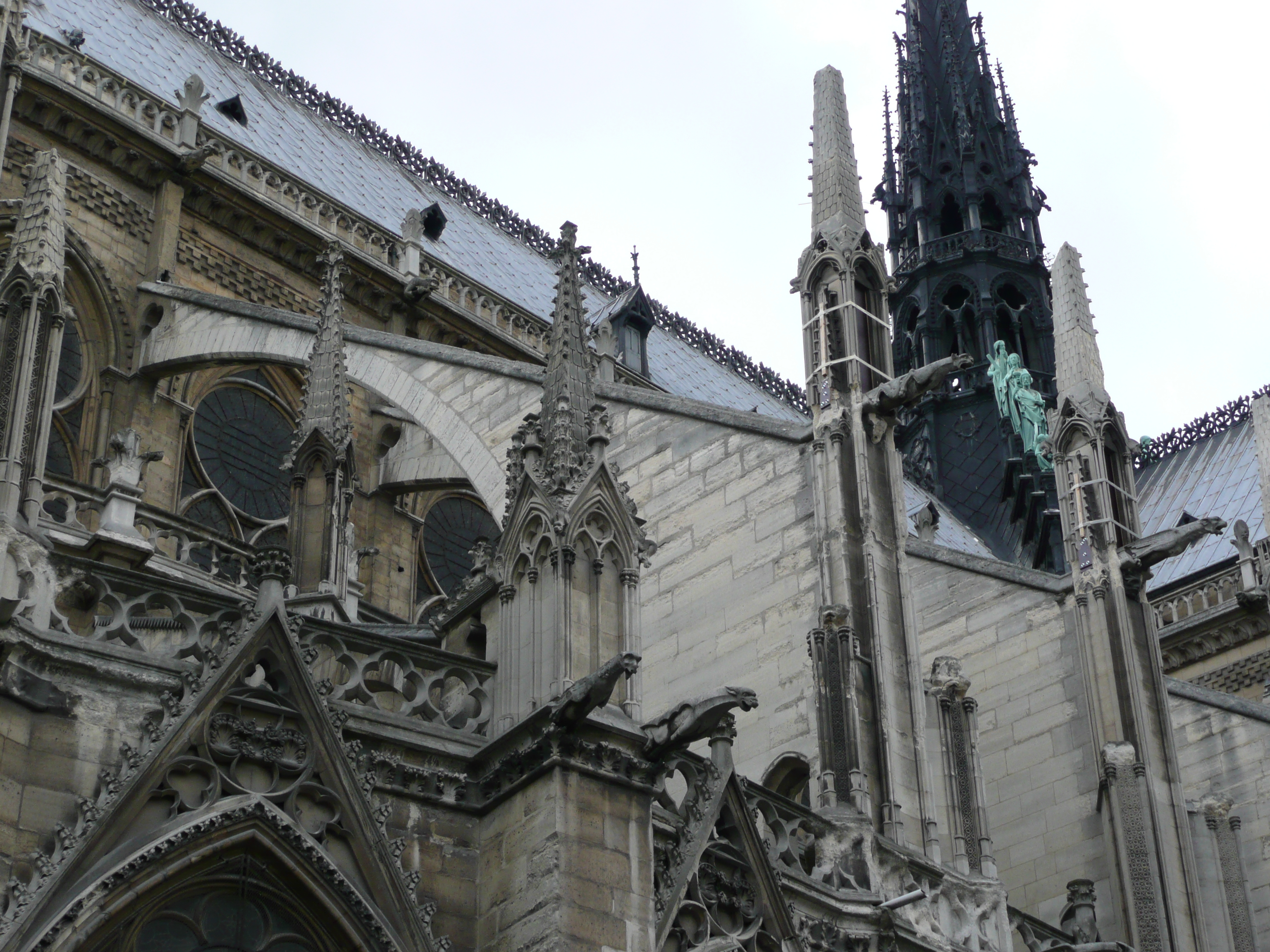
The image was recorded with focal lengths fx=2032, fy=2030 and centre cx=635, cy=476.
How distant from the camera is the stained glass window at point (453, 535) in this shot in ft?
75.8

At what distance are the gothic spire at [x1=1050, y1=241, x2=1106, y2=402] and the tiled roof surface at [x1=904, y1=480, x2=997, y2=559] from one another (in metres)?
11.1

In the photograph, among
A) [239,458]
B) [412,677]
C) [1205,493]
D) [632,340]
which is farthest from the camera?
[1205,493]

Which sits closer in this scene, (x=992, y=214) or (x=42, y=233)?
(x=42, y=233)

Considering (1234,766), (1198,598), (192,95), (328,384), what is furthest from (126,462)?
(1198,598)

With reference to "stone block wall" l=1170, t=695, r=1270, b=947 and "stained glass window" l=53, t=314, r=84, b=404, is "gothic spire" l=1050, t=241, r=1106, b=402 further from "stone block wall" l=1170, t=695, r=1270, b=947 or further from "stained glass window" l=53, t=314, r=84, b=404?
"stained glass window" l=53, t=314, r=84, b=404

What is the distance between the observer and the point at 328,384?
1523 cm

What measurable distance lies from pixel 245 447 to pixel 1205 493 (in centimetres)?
1935

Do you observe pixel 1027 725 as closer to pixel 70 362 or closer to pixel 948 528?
pixel 70 362

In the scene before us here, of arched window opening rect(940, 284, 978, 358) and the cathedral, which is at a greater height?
arched window opening rect(940, 284, 978, 358)

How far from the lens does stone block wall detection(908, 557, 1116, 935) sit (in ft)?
56.9

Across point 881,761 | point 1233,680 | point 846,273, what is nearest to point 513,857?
point 881,761

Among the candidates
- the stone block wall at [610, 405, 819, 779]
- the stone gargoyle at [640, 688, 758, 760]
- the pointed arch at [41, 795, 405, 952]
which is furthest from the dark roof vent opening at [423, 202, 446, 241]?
the pointed arch at [41, 795, 405, 952]

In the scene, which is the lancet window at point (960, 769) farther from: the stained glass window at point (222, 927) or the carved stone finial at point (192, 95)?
the carved stone finial at point (192, 95)

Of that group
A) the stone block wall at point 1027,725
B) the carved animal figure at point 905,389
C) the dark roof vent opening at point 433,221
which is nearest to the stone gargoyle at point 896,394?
the carved animal figure at point 905,389
